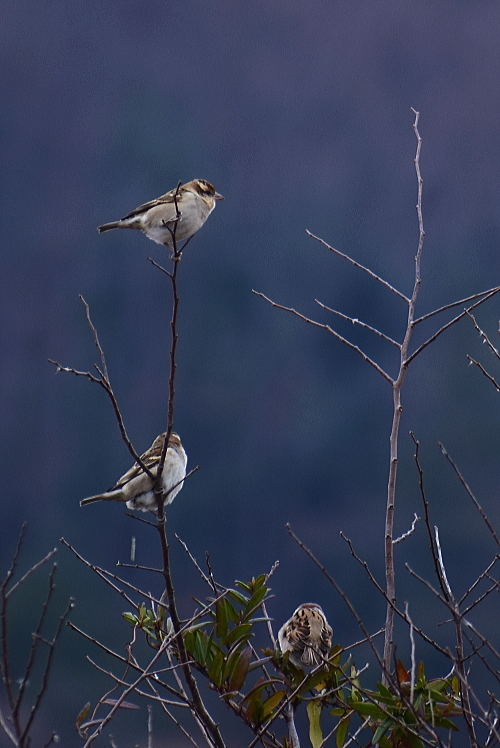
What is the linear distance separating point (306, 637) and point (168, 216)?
6.00 ft

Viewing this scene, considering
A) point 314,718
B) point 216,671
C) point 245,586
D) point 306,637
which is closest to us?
point 216,671

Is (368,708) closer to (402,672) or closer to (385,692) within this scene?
(385,692)

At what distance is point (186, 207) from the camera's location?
3.42 meters

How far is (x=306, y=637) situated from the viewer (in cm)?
273

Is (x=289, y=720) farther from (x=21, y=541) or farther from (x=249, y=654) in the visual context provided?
(x=21, y=541)

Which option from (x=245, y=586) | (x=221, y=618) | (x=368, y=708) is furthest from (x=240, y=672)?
(x=368, y=708)

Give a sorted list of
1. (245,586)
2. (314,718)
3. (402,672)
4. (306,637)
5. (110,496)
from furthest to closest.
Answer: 1. (110,496)
2. (306,637)
3. (245,586)
4. (314,718)
5. (402,672)

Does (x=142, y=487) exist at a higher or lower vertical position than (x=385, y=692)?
higher

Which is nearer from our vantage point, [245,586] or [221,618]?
[221,618]

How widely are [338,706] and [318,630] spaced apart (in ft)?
2.13

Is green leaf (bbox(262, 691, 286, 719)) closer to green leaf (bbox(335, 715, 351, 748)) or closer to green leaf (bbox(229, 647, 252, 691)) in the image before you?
green leaf (bbox(229, 647, 252, 691))

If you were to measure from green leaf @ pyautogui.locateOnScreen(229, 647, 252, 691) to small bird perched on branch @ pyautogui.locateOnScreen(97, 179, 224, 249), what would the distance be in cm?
181

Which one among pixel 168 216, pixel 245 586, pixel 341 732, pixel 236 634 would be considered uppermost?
pixel 168 216

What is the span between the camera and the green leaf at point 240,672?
7.07 ft
